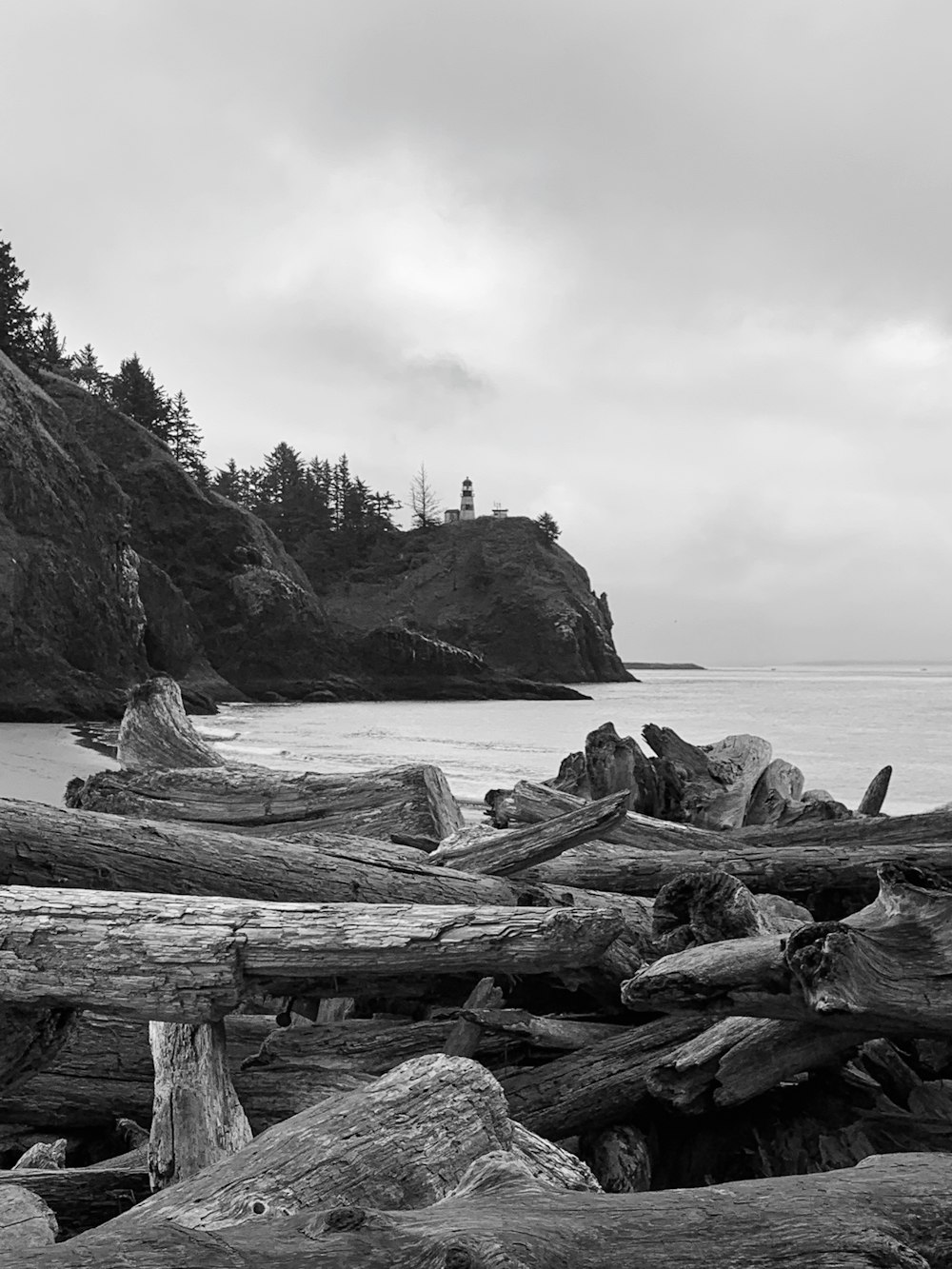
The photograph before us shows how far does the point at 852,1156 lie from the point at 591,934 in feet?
2.79

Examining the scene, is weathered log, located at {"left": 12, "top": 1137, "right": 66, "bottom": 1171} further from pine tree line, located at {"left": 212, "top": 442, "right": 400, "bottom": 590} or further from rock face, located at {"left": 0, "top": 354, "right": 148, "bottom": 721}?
pine tree line, located at {"left": 212, "top": 442, "right": 400, "bottom": 590}

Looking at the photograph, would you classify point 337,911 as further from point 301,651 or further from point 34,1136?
point 301,651

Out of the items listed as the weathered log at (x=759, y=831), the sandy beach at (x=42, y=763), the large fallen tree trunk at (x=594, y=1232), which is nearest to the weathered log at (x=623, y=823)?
the weathered log at (x=759, y=831)

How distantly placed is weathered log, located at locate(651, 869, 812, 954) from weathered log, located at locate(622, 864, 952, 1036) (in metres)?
0.32

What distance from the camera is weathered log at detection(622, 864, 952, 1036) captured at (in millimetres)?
2053

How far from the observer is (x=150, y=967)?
2.25m

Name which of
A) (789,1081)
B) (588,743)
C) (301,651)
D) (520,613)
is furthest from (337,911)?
(520,613)

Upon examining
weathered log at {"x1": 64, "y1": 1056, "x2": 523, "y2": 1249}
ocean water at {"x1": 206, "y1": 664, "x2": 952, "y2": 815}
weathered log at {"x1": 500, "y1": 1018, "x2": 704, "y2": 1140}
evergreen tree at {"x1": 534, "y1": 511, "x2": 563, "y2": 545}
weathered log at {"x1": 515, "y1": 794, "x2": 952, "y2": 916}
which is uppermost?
evergreen tree at {"x1": 534, "y1": 511, "x2": 563, "y2": 545}

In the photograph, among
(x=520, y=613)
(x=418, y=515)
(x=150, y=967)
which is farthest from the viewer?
(x=418, y=515)

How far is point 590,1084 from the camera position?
2592 millimetres

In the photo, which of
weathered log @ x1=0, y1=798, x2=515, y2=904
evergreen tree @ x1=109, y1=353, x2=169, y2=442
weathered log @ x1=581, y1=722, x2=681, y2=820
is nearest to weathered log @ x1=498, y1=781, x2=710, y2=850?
weathered log @ x1=581, y1=722, x2=681, y2=820

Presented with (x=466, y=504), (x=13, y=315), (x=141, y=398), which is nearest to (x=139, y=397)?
(x=141, y=398)

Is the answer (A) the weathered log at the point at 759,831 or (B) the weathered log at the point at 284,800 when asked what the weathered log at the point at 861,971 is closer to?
(A) the weathered log at the point at 759,831

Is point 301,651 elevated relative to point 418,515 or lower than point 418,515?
lower
